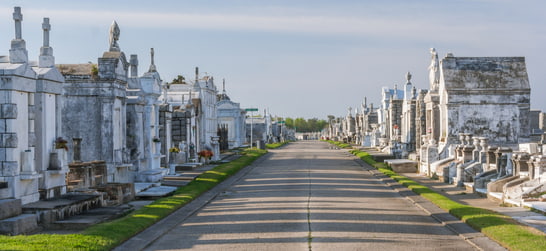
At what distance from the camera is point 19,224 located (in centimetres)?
1301

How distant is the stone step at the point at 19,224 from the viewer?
1273 centimetres

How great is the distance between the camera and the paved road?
12.6 meters

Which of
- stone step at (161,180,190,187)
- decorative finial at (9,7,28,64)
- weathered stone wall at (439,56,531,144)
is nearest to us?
decorative finial at (9,7,28,64)

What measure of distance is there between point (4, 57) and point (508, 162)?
14.3 metres

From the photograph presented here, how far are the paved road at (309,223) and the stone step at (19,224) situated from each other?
7.73ft

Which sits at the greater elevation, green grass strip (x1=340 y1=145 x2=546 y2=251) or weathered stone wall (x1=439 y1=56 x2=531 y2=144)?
weathered stone wall (x1=439 y1=56 x2=531 y2=144)

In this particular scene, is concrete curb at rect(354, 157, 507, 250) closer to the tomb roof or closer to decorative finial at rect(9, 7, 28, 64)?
decorative finial at rect(9, 7, 28, 64)

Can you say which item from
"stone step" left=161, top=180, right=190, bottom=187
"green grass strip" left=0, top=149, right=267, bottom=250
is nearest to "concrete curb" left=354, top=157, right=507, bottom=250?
"green grass strip" left=0, top=149, right=267, bottom=250

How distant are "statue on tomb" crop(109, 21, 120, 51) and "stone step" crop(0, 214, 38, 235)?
11.5 meters

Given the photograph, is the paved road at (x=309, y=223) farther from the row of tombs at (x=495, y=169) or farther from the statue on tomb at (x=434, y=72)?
the statue on tomb at (x=434, y=72)

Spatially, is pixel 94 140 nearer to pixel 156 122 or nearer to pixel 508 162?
pixel 156 122

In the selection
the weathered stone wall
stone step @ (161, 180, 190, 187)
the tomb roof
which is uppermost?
the tomb roof

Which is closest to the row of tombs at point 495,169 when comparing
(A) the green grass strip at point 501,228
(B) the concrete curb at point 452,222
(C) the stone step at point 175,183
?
(A) the green grass strip at point 501,228

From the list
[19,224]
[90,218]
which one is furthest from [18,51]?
[19,224]
